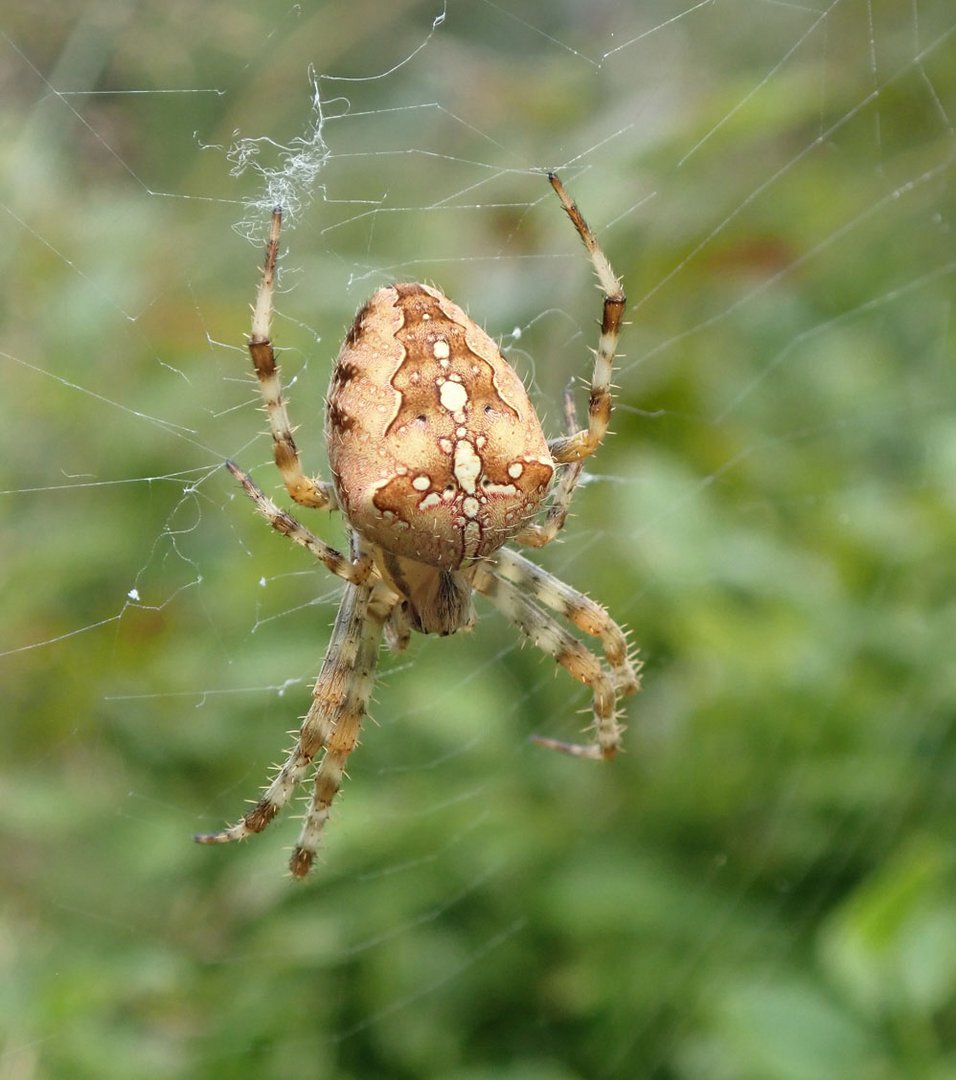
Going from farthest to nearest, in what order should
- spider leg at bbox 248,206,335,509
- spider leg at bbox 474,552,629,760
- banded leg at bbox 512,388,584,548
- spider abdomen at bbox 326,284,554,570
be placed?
spider leg at bbox 474,552,629,760, banded leg at bbox 512,388,584,548, spider leg at bbox 248,206,335,509, spider abdomen at bbox 326,284,554,570

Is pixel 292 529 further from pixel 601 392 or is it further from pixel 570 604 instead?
pixel 570 604

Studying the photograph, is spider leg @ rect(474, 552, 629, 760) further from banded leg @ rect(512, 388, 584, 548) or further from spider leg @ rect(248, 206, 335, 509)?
spider leg @ rect(248, 206, 335, 509)

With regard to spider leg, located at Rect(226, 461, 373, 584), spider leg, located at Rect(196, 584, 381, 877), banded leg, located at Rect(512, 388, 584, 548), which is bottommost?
spider leg, located at Rect(196, 584, 381, 877)

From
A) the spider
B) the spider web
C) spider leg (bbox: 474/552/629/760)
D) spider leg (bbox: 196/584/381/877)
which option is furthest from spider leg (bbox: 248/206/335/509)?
spider leg (bbox: 474/552/629/760)

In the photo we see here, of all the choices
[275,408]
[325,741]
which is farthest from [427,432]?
[325,741]

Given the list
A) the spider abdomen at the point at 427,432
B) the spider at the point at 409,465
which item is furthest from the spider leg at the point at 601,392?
the spider abdomen at the point at 427,432

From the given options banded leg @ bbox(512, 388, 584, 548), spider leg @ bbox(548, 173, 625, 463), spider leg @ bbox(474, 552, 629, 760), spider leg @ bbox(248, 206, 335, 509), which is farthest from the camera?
spider leg @ bbox(474, 552, 629, 760)

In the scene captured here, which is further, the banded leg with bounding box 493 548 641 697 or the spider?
the banded leg with bounding box 493 548 641 697
